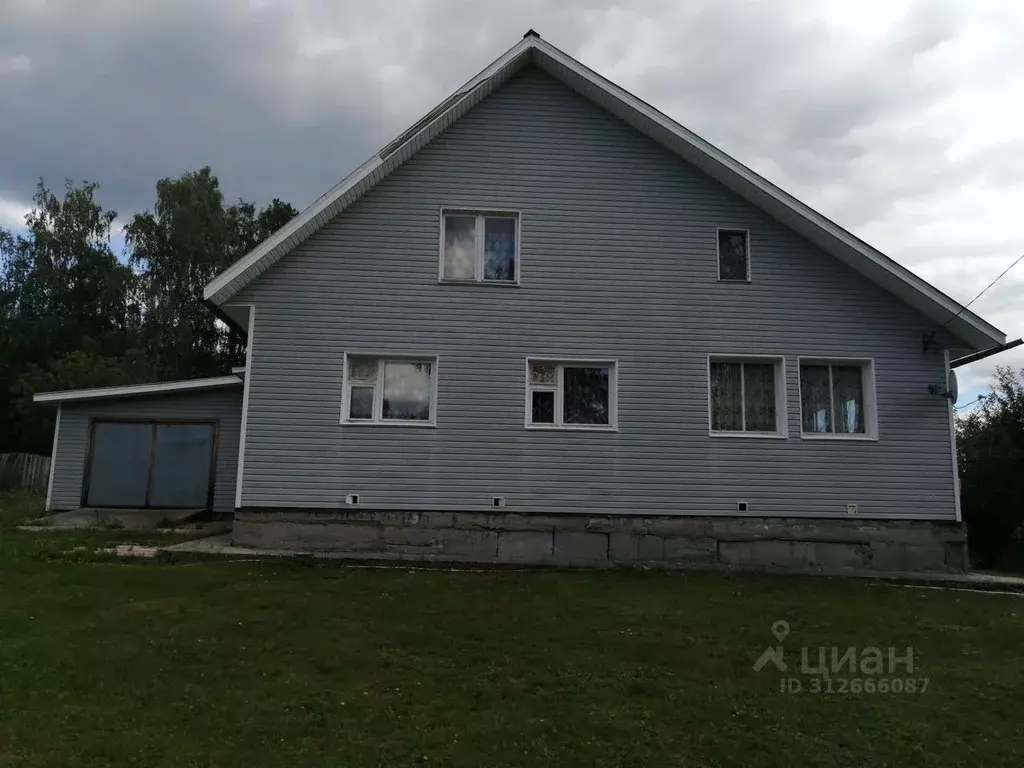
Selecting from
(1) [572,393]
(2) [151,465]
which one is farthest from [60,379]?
(1) [572,393]

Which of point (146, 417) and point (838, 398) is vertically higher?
point (838, 398)

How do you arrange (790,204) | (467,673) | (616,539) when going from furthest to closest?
(790,204), (616,539), (467,673)

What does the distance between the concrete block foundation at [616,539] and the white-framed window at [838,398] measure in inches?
62.9

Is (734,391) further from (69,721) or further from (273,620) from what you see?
(69,721)

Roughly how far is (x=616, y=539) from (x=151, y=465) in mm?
10989

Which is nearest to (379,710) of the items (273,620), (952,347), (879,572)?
(273,620)

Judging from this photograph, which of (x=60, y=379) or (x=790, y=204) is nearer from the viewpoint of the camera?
(x=790, y=204)

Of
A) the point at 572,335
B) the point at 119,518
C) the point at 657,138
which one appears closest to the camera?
the point at 572,335

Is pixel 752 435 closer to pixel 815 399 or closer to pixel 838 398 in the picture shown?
pixel 815 399

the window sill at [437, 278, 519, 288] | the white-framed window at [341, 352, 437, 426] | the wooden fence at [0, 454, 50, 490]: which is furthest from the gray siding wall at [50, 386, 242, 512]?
the wooden fence at [0, 454, 50, 490]

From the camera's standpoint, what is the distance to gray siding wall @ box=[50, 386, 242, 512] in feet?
56.0

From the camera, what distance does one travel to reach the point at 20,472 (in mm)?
28469

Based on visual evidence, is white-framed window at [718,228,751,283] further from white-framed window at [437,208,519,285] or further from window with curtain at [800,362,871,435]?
white-framed window at [437,208,519,285]

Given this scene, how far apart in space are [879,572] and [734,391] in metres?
3.76
